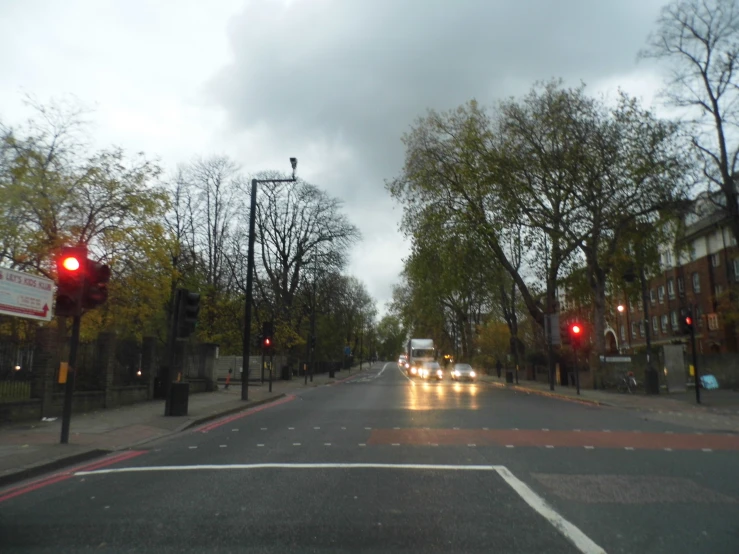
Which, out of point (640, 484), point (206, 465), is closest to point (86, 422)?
point (206, 465)

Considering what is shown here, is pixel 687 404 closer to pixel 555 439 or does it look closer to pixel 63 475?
pixel 555 439

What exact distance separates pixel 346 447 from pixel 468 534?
18.7 feet

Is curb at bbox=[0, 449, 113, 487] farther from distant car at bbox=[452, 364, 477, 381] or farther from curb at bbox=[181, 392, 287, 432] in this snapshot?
distant car at bbox=[452, 364, 477, 381]

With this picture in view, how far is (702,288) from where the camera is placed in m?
51.5

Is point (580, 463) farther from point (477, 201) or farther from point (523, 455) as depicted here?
point (477, 201)

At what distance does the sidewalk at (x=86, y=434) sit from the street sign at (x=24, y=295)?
2.48 m

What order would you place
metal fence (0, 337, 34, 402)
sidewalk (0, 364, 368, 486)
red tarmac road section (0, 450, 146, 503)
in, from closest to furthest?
red tarmac road section (0, 450, 146, 503) < sidewalk (0, 364, 368, 486) < metal fence (0, 337, 34, 402)

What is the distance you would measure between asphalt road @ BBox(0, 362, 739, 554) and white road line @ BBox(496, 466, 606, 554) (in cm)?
2

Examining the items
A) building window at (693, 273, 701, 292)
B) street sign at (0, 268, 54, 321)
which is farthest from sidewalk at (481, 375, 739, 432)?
building window at (693, 273, 701, 292)

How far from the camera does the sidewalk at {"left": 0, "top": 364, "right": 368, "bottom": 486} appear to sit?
9.32 m

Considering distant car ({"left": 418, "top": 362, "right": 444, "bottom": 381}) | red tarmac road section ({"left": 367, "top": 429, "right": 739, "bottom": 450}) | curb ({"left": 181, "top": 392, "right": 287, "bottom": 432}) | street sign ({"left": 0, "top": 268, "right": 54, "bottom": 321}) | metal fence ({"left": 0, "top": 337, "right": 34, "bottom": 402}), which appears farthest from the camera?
distant car ({"left": 418, "top": 362, "right": 444, "bottom": 381})

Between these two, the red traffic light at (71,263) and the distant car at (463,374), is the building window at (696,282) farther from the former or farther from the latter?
the red traffic light at (71,263)

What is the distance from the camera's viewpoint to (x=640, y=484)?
25.8ft

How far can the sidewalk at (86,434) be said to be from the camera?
9.32 m
